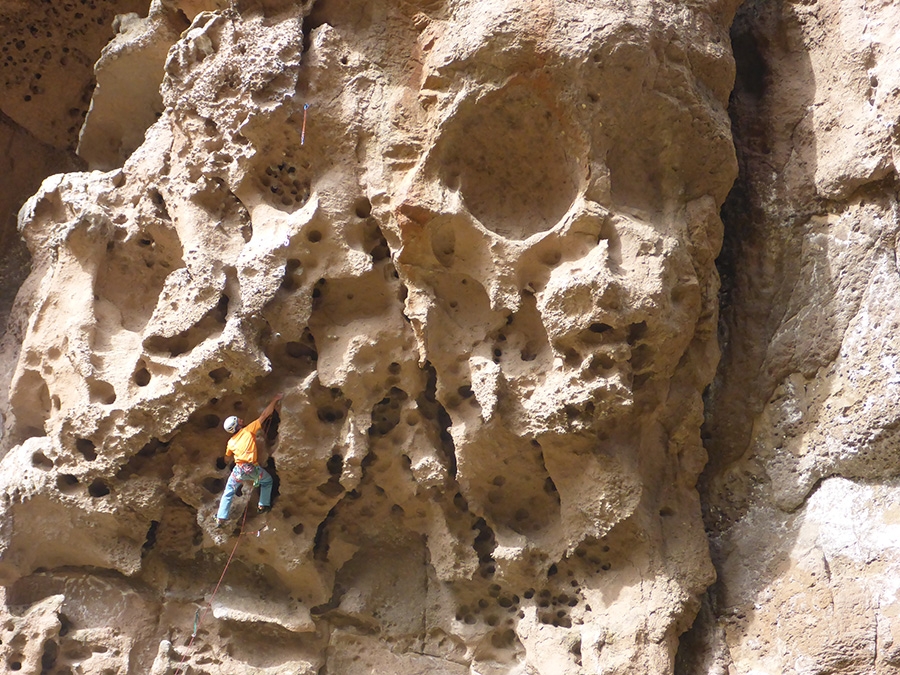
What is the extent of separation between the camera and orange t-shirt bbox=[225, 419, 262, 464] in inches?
154

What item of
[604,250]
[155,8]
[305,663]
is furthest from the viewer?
[155,8]

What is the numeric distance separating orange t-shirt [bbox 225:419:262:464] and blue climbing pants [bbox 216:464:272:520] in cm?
4

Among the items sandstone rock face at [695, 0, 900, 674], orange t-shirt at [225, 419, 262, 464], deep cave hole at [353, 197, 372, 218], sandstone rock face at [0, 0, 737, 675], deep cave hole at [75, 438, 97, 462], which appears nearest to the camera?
sandstone rock face at [695, 0, 900, 674]

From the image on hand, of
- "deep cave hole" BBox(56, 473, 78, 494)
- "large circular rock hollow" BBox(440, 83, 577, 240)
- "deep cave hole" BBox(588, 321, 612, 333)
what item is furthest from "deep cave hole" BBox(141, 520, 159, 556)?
"deep cave hole" BBox(588, 321, 612, 333)

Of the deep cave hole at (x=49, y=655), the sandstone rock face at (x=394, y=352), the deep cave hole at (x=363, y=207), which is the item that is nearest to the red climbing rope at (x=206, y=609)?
the sandstone rock face at (x=394, y=352)

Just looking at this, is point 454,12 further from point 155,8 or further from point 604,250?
point 155,8

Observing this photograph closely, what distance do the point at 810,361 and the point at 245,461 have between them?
2.22m

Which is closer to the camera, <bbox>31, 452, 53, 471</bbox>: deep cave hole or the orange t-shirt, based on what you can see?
the orange t-shirt

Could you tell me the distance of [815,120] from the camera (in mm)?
4137

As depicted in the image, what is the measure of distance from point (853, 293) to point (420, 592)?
2124 millimetres

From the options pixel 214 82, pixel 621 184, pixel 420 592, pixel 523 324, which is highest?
pixel 214 82

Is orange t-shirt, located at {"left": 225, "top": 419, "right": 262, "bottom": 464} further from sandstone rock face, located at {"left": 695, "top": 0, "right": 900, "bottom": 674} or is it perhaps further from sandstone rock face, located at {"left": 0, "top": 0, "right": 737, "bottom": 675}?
sandstone rock face, located at {"left": 695, "top": 0, "right": 900, "bottom": 674}

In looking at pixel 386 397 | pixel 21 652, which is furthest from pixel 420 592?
pixel 21 652

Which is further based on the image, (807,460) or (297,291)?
(297,291)
